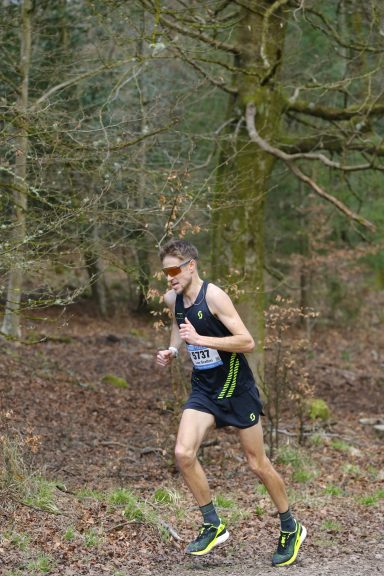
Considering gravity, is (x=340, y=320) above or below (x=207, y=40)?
below

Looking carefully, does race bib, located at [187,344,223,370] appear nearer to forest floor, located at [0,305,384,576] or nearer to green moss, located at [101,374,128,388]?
A: forest floor, located at [0,305,384,576]

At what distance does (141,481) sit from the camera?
883 cm

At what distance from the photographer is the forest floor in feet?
21.1

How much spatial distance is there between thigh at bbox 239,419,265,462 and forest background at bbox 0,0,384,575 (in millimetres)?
1163

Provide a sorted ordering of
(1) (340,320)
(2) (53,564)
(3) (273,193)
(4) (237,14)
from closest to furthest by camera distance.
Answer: (2) (53,564) < (4) (237,14) < (3) (273,193) < (1) (340,320)

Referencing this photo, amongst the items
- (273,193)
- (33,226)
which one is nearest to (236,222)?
(33,226)

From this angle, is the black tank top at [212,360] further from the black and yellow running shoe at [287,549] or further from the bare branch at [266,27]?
the bare branch at [266,27]

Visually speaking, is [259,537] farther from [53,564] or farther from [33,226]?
[33,226]

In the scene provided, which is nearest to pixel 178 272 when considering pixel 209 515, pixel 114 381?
pixel 209 515

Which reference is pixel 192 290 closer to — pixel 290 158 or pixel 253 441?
pixel 253 441

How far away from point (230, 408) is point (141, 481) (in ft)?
9.73

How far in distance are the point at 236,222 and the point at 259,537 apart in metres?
5.64

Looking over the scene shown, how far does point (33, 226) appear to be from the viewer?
25.7 feet

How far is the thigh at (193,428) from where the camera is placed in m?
6.05
